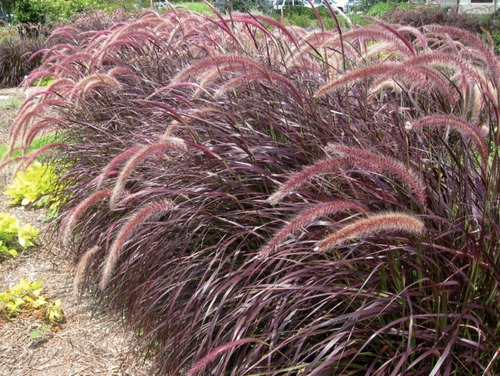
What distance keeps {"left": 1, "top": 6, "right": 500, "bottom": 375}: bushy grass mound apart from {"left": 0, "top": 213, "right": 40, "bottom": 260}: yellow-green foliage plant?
785mm

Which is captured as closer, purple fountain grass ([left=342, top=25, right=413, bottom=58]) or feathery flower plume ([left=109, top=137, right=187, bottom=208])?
feathery flower plume ([left=109, top=137, right=187, bottom=208])

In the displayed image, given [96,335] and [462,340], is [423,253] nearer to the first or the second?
[462,340]

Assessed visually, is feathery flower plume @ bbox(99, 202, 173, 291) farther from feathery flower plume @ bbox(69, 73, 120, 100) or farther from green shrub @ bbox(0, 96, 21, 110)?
green shrub @ bbox(0, 96, 21, 110)

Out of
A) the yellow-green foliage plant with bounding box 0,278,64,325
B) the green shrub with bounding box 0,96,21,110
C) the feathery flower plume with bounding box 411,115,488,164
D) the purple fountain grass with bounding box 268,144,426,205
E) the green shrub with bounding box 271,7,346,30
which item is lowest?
the green shrub with bounding box 271,7,346,30

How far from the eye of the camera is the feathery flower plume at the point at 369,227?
1.58 metres

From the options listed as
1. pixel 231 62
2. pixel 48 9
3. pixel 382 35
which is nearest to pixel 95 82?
pixel 231 62

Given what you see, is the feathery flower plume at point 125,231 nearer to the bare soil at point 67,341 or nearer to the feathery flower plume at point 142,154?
the feathery flower plume at point 142,154

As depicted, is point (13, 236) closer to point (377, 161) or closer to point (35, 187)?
point (35, 187)

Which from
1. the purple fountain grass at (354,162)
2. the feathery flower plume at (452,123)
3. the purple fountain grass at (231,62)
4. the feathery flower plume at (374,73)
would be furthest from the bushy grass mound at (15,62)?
the feathery flower plume at (452,123)

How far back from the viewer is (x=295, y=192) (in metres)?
2.41

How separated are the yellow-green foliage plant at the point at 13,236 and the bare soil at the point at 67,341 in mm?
220

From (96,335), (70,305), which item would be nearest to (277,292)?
(96,335)

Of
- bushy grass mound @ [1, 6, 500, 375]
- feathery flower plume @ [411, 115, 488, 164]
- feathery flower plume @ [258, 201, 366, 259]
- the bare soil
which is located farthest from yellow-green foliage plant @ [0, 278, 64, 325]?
feathery flower plume @ [411, 115, 488, 164]

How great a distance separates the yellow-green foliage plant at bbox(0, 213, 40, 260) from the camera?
4.42m
